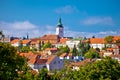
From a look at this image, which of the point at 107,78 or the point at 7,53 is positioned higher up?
the point at 7,53

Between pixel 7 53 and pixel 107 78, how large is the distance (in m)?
7.13

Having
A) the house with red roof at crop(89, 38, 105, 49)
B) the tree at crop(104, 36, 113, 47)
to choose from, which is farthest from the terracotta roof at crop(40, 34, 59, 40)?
the tree at crop(104, 36, 113, 47)

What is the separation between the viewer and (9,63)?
1460 centimetres

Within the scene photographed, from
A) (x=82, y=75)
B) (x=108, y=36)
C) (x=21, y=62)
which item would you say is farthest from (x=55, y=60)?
(x=108, y=36)

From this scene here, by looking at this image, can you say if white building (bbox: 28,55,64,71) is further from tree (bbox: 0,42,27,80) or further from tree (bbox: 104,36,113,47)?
tree (bbox: 104,36,113,47)

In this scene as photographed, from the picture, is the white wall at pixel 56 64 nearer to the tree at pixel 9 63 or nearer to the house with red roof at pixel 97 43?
the tree at pixel 9 63

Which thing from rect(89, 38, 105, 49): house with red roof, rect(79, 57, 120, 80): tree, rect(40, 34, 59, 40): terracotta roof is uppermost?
rect(40, 34, 59, 40): terracotta roof

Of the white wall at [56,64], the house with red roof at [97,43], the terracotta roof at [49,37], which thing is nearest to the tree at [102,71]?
the white wall at [56,64]

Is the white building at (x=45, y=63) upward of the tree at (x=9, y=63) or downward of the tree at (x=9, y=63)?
downward

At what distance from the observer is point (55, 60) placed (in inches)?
2217

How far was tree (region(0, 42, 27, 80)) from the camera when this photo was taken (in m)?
13.7

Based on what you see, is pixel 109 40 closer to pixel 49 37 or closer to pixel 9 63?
pixel 49 37

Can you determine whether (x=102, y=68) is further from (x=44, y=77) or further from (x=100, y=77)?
(x=44, y=77)

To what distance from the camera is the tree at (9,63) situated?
13686 mm
